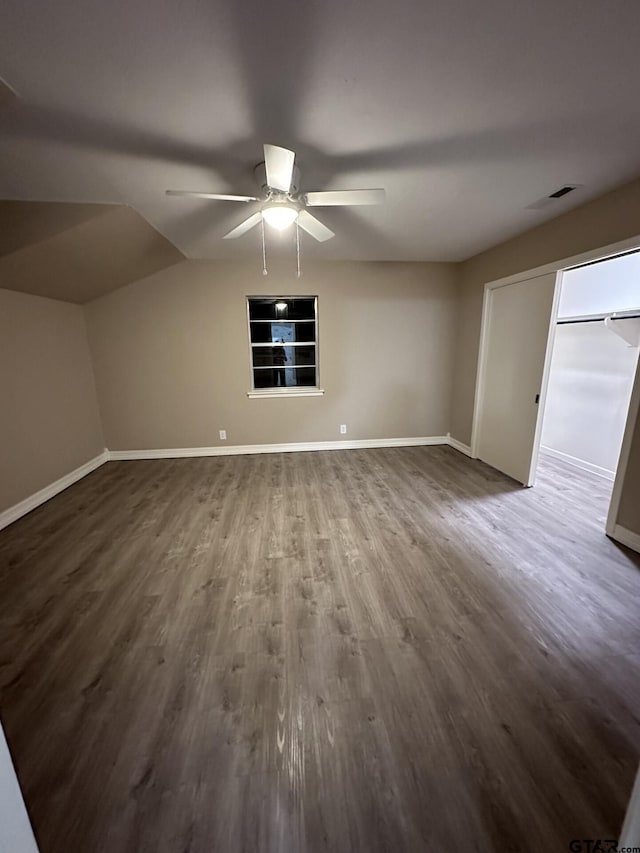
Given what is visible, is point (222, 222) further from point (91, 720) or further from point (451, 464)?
point (451, 464)

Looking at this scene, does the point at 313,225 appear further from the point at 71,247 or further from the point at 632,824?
the point at 632,824

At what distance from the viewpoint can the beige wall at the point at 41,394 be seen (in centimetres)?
291

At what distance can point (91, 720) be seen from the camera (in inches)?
53.0

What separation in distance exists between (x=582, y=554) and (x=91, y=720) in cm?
296

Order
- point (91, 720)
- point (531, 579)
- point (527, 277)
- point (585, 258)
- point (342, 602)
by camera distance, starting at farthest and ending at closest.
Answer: point (527, 277) < point (585, 258) < point (531, 579) < point (342, 602) < point (91, 720)

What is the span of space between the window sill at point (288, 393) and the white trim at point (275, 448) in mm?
669

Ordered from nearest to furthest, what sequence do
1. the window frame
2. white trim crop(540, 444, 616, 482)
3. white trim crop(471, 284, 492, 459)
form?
white trim crop(540, 444, 616, 482) < white trim crop(471, 284, 492, 459) < the window frame

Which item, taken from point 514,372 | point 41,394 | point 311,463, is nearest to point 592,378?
point 514,372

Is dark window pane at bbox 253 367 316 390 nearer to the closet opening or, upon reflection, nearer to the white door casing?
the white door casing

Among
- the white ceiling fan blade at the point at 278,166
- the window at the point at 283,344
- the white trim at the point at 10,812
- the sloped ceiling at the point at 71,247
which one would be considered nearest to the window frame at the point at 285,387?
the window at the point at 283,344

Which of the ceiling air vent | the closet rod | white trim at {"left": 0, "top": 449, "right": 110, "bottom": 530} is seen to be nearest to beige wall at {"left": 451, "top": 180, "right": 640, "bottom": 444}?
the ceiling air vent

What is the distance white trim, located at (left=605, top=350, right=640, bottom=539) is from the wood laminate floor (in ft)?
0.52

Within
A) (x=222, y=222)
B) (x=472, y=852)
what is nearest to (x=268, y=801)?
(x=472, y=852)

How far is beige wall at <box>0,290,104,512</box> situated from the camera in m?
2.91
